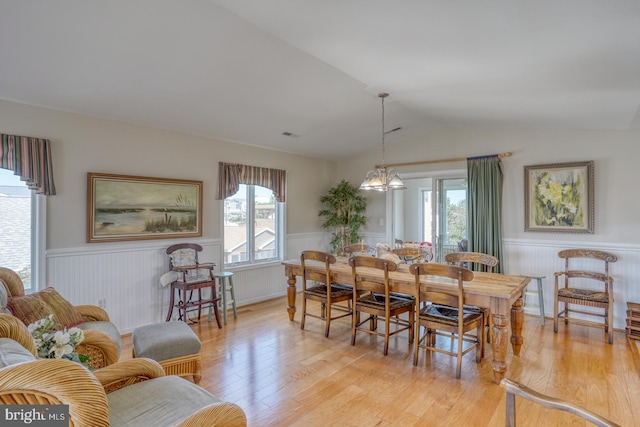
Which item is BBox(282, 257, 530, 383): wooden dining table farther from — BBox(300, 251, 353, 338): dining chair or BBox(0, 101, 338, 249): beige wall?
BBox(0, 101, 338, 249): beige wall

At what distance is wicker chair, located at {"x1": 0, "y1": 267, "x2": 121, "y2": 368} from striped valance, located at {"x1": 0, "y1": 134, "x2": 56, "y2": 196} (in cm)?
93

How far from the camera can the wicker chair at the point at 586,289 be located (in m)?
3.73

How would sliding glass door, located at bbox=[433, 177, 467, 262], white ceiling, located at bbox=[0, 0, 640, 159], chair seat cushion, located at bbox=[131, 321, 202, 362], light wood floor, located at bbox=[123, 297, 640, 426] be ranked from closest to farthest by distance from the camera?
white ceiling, located at bbox=[0, 0, 640, 159] → light wood floor, located at bbox=[123, 297, 640, 426] → chair seat cushion, located at bbox=[131, 321, 202, 362] → sliding glass door, located at bbox=[433, 177, 467, 262]

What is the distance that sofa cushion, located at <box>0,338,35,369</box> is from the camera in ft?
4.18

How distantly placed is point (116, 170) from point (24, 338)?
267 cm

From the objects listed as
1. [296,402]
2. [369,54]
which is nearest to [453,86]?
[369,54]

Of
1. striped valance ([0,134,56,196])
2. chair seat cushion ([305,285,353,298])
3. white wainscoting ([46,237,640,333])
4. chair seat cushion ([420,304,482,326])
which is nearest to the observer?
chair seat cushion ([420,304,482,326])

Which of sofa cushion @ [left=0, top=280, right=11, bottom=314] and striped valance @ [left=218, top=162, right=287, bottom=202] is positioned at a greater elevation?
striped valance @ [left=218, top=162, right=287, bottom=202]

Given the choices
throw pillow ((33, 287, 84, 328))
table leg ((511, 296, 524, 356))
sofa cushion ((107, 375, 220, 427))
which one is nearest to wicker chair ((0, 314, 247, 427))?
sofa cushion ((107, 375, 220, 427))

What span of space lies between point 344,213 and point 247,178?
6.78 ft

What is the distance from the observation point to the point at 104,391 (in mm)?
1441

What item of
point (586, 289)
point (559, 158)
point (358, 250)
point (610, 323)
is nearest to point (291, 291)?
point (358, 250)

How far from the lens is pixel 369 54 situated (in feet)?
9.22

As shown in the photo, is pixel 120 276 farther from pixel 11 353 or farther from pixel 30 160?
pixel 11 353
